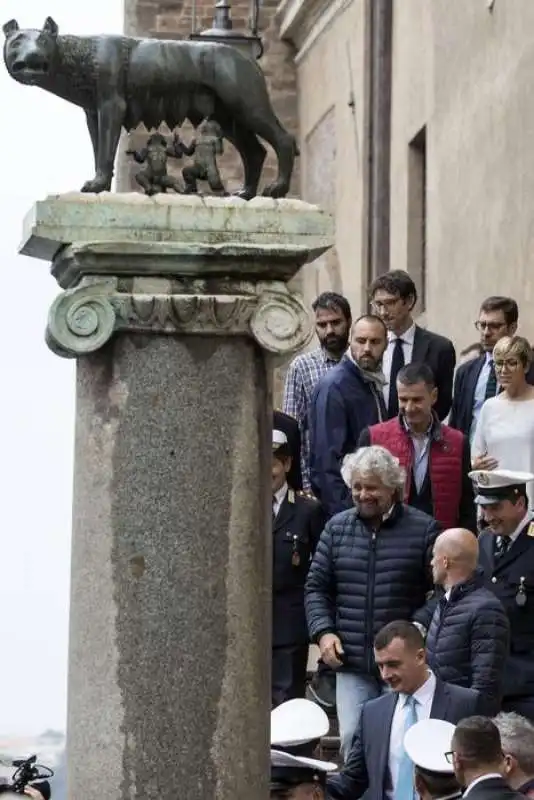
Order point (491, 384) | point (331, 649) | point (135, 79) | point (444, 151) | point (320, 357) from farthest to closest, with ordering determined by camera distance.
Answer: point (444, 151), point (320, 357), point (491, 384), point (331, 649), point (135, 79)

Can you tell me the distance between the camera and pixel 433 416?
1227cm

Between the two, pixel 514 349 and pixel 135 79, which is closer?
pixel 135 79

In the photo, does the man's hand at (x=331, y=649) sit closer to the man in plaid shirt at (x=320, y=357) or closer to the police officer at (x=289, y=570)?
the police officer at (x=289, y=570)

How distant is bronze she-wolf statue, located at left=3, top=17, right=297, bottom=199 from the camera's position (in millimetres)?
8109

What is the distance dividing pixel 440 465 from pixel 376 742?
8.84ft

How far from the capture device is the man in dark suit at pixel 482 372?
1310 centimetres

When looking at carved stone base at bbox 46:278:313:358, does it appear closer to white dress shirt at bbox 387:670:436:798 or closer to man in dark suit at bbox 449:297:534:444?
white dress shirt at bbox 387:670:436:798

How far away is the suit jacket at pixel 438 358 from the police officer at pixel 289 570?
1.28 metres

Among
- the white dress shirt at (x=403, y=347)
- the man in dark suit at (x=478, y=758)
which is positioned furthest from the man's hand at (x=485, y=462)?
the man in dark suit at (x=478, y=758)

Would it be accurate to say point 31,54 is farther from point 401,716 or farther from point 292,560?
point 292,560

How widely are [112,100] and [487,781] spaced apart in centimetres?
250

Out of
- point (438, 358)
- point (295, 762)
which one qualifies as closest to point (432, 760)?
point (295, 762)

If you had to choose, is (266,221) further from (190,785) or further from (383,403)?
(383,403)

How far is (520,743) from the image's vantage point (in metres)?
9.08
